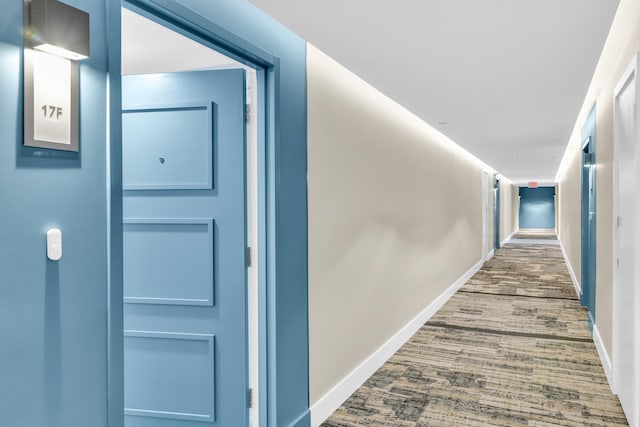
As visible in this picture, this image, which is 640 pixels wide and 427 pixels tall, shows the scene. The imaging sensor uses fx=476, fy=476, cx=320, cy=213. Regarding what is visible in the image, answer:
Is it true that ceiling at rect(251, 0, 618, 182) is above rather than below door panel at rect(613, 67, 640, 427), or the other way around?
above

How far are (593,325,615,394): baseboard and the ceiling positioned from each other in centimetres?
211

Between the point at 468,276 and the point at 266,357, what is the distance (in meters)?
6.90

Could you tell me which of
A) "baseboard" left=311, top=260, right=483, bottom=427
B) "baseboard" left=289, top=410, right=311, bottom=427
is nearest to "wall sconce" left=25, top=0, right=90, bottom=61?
"baseboard" left=289, top=410, right=311, bottom=427

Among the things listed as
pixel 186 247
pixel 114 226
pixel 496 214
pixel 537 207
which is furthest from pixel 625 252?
pixel 537 207

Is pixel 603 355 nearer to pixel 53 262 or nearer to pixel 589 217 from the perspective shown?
pixel 589 217

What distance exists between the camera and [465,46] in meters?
2.76

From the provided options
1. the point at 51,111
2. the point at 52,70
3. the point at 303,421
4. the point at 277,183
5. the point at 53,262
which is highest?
the point at 52,70

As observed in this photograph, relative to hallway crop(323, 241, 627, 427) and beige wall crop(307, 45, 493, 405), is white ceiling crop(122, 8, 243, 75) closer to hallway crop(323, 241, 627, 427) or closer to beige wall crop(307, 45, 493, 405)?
beige wall crop(307, 45, 493, 405)

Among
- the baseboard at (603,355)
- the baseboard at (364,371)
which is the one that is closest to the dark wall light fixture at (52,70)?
the baseboard at (364,371)

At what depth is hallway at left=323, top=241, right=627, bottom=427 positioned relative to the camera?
306 centimetres

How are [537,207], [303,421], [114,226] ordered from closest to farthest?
[114,226], [303,421], [537,207]

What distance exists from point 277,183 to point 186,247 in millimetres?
567

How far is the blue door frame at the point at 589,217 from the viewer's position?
185 inches

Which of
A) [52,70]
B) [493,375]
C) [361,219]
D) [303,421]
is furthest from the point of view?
[493,375]
